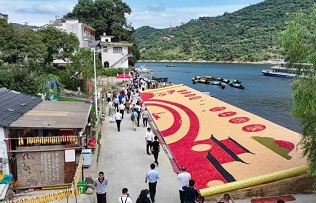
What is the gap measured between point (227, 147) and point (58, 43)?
105 ft

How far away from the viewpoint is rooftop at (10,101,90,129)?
14.0 meters

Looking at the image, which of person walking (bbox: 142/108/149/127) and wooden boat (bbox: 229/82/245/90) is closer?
person walking (bbox: 142/108/149/127)

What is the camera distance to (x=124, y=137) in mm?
23172

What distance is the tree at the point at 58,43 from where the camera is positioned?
147 ft

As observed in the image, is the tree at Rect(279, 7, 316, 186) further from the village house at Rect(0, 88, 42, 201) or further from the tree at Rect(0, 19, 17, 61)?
the tree at Rect(0, 19, 17, 61)

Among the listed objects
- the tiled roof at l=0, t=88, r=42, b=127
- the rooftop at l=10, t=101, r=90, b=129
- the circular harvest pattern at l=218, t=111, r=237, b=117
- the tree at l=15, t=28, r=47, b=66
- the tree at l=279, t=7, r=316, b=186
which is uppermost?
the tree at l=15, t=28, r=47, b=66

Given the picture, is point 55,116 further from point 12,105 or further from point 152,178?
point 152,178

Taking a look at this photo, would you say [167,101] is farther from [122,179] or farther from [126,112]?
[122,179]

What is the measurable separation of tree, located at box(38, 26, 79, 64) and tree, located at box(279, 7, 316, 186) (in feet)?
118

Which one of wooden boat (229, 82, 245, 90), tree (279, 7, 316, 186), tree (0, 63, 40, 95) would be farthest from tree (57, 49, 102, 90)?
wooden boat (229, 82, 245, 90)

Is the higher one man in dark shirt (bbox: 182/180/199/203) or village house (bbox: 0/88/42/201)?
village house (bbox: 0/88/42/201)

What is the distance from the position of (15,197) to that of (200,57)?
185 metres

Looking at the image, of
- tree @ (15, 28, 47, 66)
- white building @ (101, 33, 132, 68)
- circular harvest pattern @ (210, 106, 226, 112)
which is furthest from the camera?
white building @ (101, 33, 132, 68)

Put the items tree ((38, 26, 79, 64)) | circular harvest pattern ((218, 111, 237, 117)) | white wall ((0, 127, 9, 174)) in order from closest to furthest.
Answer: white wall ((0, 127, 9, 174)) → circular harvest pattern ((218, 111, 237, 117)) → tree ((38, 26, 79, 64))
